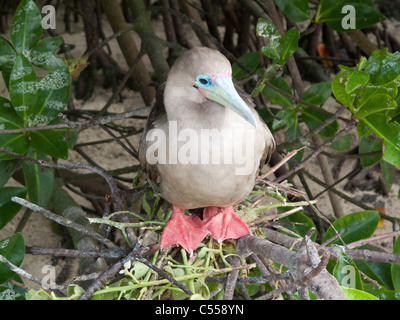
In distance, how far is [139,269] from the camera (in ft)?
6.44

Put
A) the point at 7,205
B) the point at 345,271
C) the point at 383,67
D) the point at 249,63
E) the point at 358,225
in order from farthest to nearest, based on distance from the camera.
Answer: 1. the point at 249,63
2. the point at 7,205
3. the point at 358,225
4. the point at 383,67
5. the point at 345,271

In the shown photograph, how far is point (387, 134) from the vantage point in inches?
89.2

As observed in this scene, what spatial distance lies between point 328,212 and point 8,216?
239 centimetres

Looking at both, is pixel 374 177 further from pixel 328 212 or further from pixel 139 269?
pixel 139 269

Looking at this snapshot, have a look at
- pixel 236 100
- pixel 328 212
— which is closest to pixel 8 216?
pixel 236 100

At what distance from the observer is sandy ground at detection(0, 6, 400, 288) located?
3.87m

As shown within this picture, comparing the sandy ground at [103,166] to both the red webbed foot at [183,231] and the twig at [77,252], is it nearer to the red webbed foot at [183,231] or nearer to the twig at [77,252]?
the red webbed foot at [183,231]

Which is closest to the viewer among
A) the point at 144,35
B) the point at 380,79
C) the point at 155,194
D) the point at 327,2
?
the point at 380,79

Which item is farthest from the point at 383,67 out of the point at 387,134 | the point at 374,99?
the point at 387,134

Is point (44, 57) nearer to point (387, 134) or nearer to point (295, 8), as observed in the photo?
point (295, 8)

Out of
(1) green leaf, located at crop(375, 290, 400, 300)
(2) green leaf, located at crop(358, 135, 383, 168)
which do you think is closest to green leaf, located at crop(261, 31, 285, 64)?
(2) green leaf, located at crop(358, 135, 383, 168)

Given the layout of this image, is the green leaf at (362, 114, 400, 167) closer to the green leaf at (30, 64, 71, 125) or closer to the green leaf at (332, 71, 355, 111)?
the green leaf at (332, 71, 355, 111)

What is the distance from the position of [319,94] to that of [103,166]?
218cm

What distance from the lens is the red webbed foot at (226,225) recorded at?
2.16 meters
